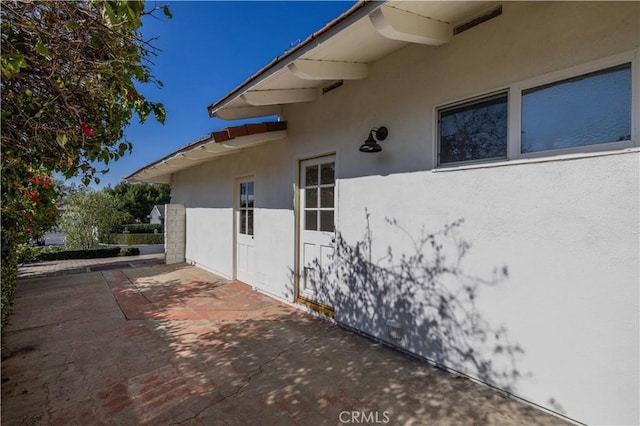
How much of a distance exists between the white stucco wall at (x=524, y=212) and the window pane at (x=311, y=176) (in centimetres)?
92

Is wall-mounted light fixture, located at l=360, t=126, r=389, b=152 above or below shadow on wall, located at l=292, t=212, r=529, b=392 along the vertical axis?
above

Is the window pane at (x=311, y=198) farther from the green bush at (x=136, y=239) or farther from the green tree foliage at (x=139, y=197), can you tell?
the green tree foliage at (x=139, y=197)

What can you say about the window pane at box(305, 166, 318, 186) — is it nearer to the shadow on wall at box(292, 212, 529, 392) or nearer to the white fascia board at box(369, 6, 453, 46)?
the shadow on wall at box(292, 212, 529, 392)

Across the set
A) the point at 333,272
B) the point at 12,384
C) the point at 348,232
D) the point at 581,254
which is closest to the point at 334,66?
the point at 348,232

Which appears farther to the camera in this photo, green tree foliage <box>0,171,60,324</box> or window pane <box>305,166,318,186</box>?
window pane <box>305,166,318,186</box>

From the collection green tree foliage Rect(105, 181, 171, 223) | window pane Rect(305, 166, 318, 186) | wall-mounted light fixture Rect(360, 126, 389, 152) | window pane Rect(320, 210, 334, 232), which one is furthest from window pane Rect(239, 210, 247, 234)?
green tree foliage Rect(105, 181, 171, 223)

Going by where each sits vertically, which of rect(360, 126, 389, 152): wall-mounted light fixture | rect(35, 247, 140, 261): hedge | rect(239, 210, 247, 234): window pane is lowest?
rect(35, 247, 140, 261): hedge

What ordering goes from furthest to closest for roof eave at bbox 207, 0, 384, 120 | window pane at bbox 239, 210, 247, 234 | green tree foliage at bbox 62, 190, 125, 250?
green tree foliage at bbox 62, 190, 125, 250
window pane at bbox 239, 210, 247, 234
roof eave at bbox 207, 0, 384, 120

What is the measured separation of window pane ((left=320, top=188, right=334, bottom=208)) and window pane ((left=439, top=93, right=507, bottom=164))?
2.26 metres

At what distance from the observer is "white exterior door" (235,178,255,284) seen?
8109 mm

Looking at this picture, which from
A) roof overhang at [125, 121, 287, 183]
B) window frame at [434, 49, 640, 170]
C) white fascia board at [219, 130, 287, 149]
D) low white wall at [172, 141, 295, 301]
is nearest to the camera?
window frame at [434, 49, 640, 170]

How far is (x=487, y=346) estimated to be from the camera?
10.9 feet

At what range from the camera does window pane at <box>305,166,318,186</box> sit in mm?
5977

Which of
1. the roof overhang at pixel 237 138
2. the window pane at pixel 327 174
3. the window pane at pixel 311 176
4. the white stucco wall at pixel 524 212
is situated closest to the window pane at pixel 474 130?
the white stucco wall at pixel 524 212
